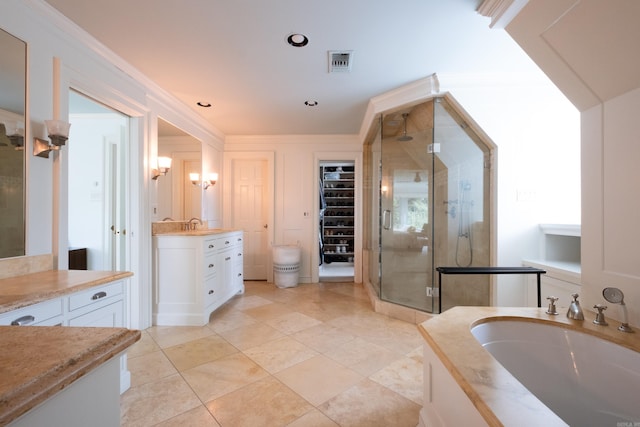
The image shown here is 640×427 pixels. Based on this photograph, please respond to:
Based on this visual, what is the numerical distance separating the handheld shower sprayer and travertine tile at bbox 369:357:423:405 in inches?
41.4

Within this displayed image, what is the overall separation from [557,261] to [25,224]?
3.95 meters

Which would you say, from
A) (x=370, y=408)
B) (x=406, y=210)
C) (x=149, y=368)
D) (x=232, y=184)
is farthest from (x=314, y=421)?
(x=232, y=184)

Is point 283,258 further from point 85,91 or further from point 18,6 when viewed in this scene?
point 18,6

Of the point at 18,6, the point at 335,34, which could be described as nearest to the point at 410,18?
the point at 335,34

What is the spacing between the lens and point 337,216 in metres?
6.10

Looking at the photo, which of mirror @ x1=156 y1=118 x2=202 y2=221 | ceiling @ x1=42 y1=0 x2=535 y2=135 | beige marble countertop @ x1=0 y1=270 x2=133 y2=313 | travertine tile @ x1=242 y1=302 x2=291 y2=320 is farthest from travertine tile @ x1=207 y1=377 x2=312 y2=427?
ceiling @ x1=42 y1=0 x2=535 y2=135

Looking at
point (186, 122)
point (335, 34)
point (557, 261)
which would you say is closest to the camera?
point (335, 34)

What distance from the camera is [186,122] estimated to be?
3242 millimetres

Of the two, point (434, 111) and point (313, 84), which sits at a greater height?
point (313, 84)

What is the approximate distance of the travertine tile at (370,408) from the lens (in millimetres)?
1404

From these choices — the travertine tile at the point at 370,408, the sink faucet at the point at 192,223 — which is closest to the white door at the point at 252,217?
the sink faucet at the point at 192,223

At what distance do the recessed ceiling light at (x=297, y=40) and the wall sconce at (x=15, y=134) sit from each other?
5.71 feet

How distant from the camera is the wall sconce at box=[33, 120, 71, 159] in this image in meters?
1.58

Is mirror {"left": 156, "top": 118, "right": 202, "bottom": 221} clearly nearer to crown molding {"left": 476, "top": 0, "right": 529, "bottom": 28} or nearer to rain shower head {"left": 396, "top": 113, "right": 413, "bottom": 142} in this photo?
rain shower head {"left": 396, "top": 113, "right": 413, "bottom": 142}
